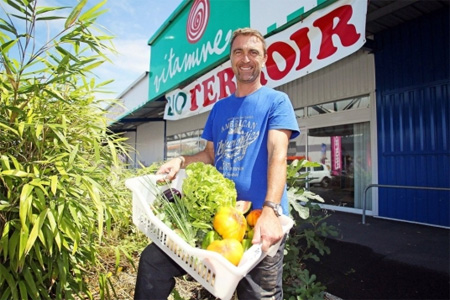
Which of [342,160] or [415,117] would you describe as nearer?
[415,117]

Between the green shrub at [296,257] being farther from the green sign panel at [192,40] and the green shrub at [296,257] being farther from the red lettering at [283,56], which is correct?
the green sign panel at [192,40]

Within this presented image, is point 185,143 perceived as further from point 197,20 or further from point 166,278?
point 166,278

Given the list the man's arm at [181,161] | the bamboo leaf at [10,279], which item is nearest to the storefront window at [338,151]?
the man's arm at [181,161]

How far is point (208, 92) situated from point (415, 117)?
13.3 feet

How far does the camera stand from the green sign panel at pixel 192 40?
5.64 meters

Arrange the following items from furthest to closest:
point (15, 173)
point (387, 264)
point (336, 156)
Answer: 1. point (336, 156)
2. point (387, 264)
3. point (15, 173)

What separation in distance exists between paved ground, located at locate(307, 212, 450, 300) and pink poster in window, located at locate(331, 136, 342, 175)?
2220mm

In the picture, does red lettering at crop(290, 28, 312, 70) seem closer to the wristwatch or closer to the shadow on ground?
the shadow on ground

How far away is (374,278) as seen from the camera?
2.95 m

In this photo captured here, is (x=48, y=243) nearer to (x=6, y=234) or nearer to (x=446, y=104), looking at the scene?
(x=6, y=234)

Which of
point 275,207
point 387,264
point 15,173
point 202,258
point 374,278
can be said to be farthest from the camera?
point 387,264

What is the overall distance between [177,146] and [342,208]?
890cm

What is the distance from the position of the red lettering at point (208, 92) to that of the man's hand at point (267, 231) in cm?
495

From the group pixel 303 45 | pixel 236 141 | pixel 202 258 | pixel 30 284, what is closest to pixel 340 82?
pixel 303 45
